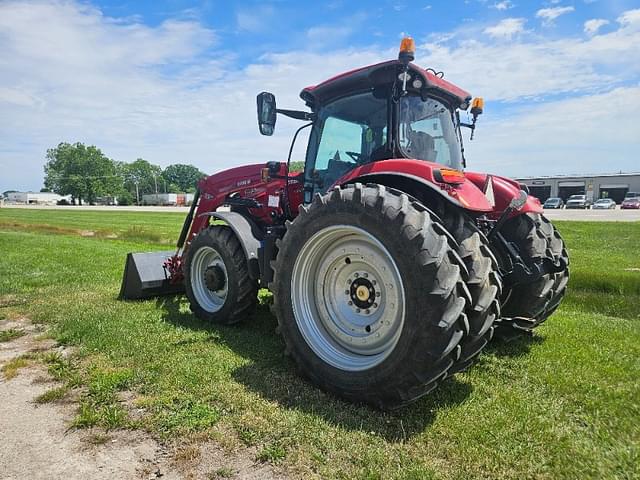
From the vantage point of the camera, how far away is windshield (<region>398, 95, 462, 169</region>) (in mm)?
3990

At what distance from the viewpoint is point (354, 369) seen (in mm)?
3227

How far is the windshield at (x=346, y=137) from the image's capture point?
13.4 ft

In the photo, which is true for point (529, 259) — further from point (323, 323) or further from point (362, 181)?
point (323, 323)

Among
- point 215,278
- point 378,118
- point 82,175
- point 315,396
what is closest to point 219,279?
point 215,278

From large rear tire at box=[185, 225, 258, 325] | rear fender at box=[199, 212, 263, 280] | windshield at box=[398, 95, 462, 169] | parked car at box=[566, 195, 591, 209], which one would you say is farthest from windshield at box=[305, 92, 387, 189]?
parked car at box=[566, 195, 591, 209]

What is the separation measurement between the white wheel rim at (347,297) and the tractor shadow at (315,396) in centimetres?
30

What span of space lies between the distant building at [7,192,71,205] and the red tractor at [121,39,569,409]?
4791 inches

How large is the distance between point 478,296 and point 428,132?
1.96 meters

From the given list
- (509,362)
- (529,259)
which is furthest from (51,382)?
(529,259)

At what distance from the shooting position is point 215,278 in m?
5.18

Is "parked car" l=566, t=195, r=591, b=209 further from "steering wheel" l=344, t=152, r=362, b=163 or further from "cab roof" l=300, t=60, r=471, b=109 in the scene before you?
"steering wheel" l=344, t=152, r=362, b=163

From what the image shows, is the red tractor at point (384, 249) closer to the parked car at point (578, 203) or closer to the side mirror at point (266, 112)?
the side mirror at point (266, 112)

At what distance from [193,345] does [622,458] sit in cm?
345

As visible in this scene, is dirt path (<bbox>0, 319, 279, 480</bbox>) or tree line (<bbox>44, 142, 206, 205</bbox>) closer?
dirt path (<bbox>0, 319, 279, 480</bbox>)
